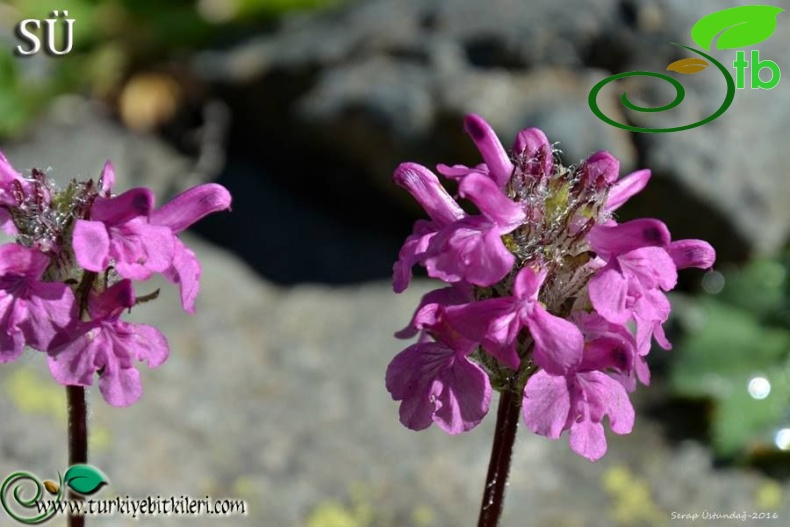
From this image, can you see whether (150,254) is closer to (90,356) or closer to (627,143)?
(90,356)

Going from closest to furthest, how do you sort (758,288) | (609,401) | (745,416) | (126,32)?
(609,401) < (745,416) < (758,288) < (126,32)

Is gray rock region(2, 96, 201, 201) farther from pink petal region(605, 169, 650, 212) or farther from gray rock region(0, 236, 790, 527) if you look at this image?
pink petal region(605, 169, 650, 212)

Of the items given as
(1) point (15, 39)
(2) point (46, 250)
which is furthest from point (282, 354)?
(1) point (15, 39)

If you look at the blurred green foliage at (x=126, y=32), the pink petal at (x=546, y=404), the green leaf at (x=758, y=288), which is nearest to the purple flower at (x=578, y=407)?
the pink petal at (x=546, y=404)

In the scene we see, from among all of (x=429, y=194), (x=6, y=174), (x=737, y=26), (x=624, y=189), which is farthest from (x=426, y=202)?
(x=737, y=26)

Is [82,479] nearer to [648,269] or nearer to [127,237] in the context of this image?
[127,237]
